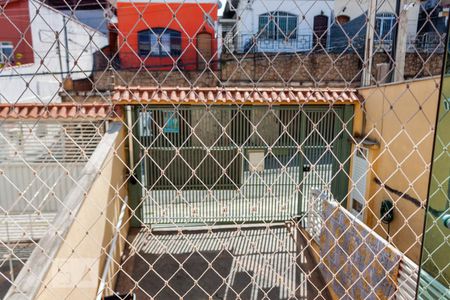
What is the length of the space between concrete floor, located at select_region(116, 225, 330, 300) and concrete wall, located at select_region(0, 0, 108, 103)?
1.51 metres

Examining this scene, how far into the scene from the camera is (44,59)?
82cm

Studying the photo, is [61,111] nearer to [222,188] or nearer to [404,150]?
[222,188]

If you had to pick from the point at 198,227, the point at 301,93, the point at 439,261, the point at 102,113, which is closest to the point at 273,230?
the point at 198,227

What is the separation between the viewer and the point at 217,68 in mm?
6816

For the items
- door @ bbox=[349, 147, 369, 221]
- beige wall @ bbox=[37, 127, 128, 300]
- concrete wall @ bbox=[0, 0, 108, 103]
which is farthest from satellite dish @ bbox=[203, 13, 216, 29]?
door @ bbox=[349, 147, 369, 221]

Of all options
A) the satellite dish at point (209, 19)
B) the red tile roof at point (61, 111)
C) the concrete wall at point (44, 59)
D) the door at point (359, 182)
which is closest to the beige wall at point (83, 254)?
the concrete wall at point (44, 59)

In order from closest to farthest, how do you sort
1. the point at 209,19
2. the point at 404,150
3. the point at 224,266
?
the point at 209,19 < the point at 404,150 < the point at 224,266

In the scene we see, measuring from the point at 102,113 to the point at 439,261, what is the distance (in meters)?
2.86

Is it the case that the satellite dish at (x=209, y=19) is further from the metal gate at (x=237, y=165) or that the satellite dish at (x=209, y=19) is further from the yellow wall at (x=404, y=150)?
the metal gate at (x=237, y=165)

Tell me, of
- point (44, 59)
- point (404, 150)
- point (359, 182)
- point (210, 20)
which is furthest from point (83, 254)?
point (359, 182)

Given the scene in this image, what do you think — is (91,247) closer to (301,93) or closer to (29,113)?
(29,113)

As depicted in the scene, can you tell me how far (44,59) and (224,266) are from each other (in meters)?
2.58

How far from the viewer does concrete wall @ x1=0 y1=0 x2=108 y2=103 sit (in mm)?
834

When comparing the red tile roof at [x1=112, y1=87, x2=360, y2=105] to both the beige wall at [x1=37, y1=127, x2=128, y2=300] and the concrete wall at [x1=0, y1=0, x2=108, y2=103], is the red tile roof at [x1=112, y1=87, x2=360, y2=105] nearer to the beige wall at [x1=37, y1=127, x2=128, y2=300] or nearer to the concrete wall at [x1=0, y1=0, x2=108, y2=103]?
the concrete wall at [x1=0, y1=0, x2=108, y2=103]
